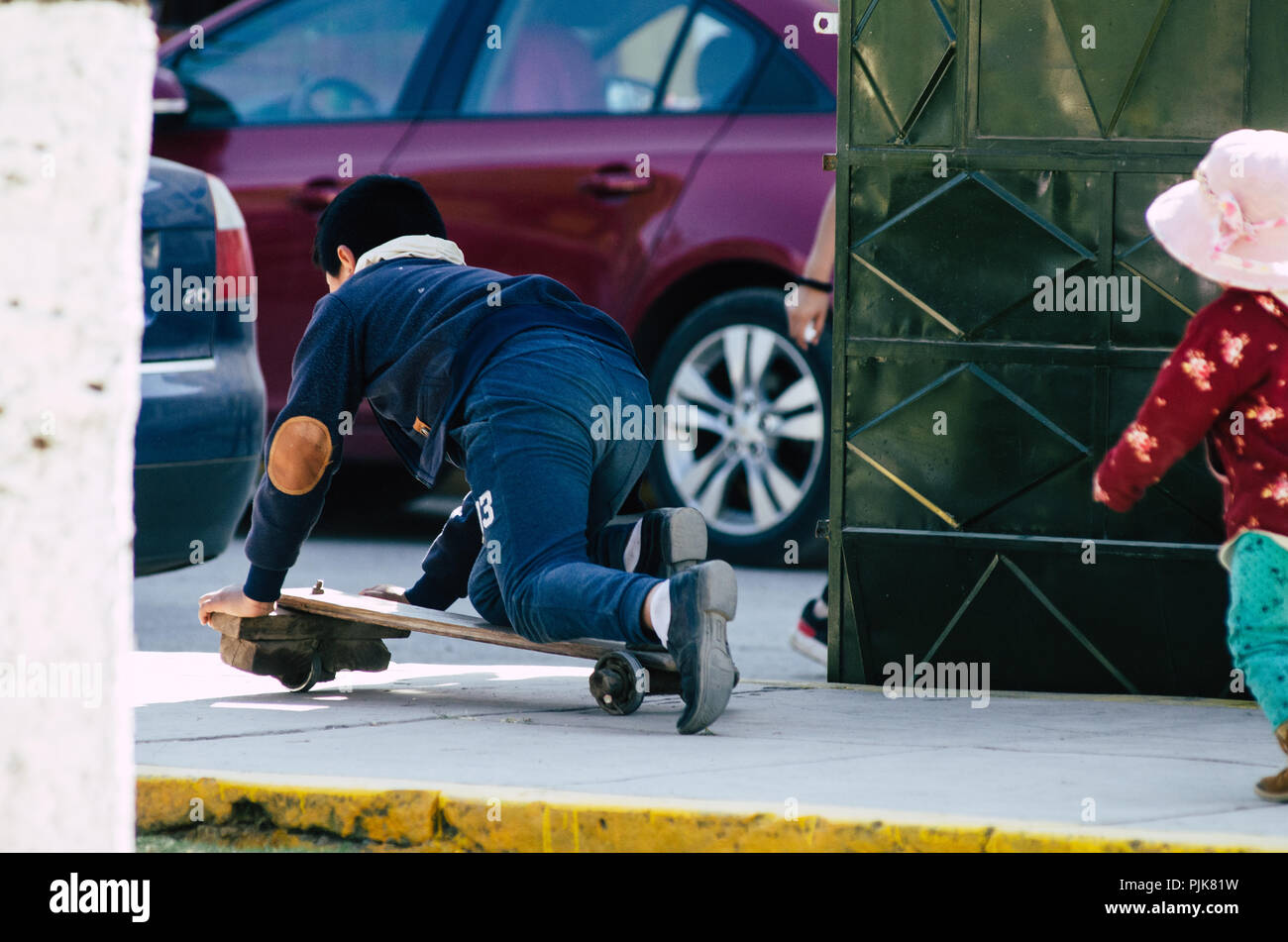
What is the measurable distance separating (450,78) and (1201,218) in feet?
13.9

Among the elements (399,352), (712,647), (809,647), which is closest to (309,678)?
(399,352)

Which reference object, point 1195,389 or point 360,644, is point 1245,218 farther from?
point 360,644

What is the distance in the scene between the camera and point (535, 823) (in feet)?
11.1

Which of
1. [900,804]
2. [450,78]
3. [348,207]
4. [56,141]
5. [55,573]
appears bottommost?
[900,804]

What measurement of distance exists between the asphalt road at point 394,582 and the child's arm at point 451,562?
0.88 metres

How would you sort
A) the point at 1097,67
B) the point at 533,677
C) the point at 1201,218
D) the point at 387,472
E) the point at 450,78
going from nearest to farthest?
the point at 1201,218, the point at 1097,67, the point at 533,677, the point at 450,78, the point at 387,472

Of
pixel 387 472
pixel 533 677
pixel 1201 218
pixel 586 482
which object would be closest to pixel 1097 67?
pixel 1201 218

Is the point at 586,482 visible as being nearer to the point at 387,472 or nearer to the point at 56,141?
the point at 56,141

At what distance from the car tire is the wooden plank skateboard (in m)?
2.34

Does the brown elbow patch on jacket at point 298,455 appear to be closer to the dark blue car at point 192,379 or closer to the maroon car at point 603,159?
the dark blue car at point 192,379

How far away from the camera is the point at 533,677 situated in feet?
16.9

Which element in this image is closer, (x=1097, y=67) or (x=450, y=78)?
(x=1097, y=67)

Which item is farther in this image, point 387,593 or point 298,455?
point 387,593

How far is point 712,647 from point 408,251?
1.28 m
